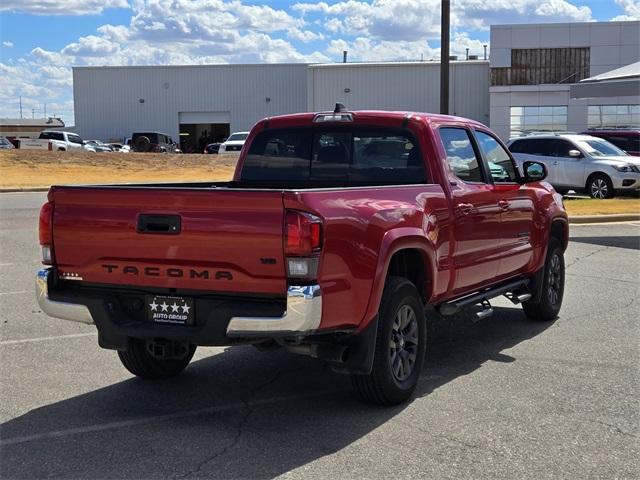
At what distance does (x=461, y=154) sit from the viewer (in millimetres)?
6539

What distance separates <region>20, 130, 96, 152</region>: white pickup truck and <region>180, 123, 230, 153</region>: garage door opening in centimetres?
1926

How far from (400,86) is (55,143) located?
23.8 meters

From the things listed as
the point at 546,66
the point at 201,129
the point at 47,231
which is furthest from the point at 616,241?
the point at 201,129

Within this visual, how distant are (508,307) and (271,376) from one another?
3.64 metres

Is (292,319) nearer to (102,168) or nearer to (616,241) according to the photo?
(616,241)

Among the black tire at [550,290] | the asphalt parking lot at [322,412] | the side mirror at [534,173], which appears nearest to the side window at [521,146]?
the black tire at [550,290]

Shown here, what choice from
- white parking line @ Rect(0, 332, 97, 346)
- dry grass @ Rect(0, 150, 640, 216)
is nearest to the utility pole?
dry grass @ Rect(0, 150, 640, 216)

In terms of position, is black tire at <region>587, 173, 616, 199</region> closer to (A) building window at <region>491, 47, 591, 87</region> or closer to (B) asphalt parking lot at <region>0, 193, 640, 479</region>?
(B) asphalt parking lot at <region>0, 193, 640, 479</region>

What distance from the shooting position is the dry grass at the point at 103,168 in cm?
2994

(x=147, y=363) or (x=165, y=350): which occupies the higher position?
(x=165, y=350)

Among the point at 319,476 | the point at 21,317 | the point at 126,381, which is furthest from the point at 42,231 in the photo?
the point at 21,317

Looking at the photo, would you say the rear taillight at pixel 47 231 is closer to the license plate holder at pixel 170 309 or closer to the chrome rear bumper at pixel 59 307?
the chrome rear bumper at pixel 59 307

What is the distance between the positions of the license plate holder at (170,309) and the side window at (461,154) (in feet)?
8.17

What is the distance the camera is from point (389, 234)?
16.6 feet
